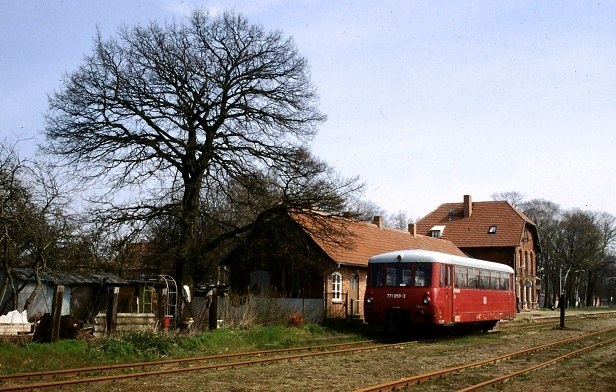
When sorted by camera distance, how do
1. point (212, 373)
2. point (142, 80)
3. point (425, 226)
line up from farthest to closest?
point (425, 226), point (142, 80), point (212, 373)

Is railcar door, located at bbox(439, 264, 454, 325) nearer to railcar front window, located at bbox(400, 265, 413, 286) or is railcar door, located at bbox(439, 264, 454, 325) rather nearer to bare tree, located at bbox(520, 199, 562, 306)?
railcar front window, located at bbox(400, 265, 413, 286)

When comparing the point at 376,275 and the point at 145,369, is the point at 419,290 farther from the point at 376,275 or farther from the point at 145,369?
the point at 145,369

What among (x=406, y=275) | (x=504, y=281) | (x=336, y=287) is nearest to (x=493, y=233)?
(x=336, y=287)

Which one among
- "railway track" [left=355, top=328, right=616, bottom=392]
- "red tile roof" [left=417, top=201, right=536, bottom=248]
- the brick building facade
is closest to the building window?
"railway track" [left=355, top=328, right=616, bottom=392]

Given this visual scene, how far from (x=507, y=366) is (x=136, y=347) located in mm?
9043

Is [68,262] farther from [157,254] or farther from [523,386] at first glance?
[523,386]

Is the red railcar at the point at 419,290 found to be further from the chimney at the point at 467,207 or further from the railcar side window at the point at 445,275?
the chimney at the point at 467,207

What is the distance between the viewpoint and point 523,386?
13.0m

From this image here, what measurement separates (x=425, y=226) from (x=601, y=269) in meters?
38.1

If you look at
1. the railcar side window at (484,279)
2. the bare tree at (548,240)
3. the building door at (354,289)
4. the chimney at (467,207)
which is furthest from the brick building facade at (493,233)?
the railcar side window at (484,279)

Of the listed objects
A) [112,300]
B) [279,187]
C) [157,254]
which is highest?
[279,187]

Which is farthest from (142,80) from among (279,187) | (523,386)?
(523,386)

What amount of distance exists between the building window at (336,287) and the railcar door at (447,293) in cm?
1005

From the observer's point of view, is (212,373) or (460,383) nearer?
(460,383)
